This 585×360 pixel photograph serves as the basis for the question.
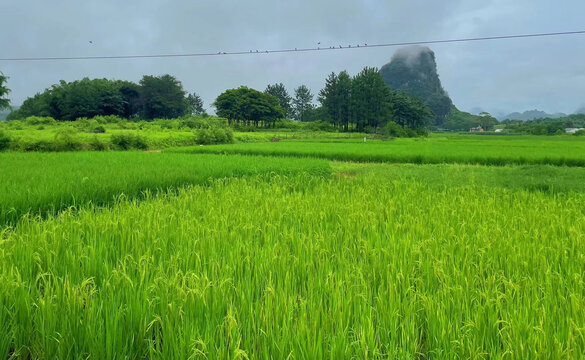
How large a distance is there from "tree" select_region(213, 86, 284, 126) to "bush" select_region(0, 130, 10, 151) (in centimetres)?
4366

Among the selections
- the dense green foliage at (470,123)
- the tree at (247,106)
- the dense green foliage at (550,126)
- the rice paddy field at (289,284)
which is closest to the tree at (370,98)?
the tree at (247,106)

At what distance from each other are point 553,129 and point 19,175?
77.6m

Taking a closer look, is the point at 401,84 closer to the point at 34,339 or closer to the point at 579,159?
the point at 579,159

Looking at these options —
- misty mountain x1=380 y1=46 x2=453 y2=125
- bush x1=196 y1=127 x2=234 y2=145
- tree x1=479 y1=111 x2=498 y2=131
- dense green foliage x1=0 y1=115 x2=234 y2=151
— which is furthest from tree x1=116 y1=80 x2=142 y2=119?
tree x1=479 y1=111 x2=498 y2=131

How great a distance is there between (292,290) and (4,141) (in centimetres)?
2121

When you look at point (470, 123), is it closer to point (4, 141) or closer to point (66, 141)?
point (66, 141)

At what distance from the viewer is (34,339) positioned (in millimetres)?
1765

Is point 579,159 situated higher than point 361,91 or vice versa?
point 361,91

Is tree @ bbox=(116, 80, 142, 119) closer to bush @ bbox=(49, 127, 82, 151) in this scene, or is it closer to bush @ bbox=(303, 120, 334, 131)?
bush @ bbox=(303, 120, 334, 131)

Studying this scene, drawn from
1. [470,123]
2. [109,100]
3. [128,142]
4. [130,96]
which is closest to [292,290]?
[128,142]

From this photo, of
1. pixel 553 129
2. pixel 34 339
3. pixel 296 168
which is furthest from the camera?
pixel 553 129

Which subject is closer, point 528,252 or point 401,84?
point 528,252

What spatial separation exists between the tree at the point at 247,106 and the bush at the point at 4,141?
143 ft

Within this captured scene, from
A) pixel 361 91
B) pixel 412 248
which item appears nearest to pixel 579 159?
pixel 412 248
